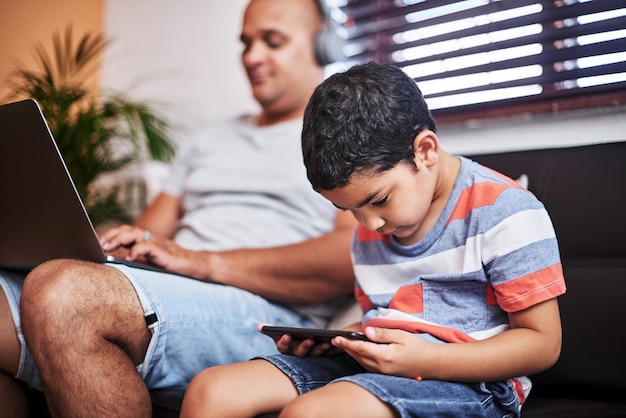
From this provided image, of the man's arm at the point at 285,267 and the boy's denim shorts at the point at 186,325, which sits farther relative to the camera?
the man's arm at the point at 285,267

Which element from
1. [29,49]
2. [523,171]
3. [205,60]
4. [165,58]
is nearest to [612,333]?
[523,171]

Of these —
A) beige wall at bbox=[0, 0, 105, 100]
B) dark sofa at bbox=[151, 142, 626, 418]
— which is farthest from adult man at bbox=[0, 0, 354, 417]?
beige wall at bbox=[0, 0, 105, 100]

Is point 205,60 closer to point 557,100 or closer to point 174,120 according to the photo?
point 174,120

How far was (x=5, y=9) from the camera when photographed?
2.79m

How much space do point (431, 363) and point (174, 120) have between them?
1.88 metres

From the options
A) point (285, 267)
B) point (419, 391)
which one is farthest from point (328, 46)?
point (419, 391)

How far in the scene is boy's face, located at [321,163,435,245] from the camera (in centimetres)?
98

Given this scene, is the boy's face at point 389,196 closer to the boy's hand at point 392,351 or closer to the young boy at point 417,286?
the young boy at point 417,286

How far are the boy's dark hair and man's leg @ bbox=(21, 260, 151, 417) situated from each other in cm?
43

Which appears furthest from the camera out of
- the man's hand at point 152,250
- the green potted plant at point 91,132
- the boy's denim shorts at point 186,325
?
the green potted plant at point 91,132

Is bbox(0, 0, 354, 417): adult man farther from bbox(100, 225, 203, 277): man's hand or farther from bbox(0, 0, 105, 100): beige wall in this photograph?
bbox(0, 0, 105, 100): beige wall

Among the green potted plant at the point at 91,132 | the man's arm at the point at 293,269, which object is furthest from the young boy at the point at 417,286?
the green potted plant at the point at 91,132

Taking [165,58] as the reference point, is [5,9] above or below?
above

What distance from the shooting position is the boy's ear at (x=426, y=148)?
101cm
